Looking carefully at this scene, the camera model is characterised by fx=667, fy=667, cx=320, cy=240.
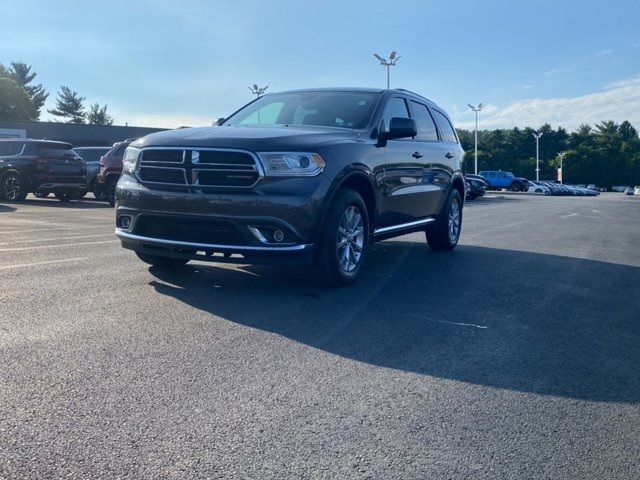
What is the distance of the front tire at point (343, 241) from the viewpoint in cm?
581

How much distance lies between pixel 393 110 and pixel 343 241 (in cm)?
204

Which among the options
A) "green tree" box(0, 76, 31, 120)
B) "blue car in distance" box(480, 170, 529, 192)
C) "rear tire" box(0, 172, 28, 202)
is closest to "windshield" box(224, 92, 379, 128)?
"rear tire" box(0, 172, 28, 202)

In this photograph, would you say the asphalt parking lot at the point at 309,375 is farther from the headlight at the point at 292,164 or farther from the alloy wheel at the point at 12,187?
the alloy wheel at the point at 12,187

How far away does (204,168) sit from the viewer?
5555 millimetres

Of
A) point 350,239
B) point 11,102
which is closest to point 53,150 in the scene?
point 350,239

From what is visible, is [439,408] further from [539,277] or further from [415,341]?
[539,277]

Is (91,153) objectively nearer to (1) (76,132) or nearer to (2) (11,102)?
(1) (76,132)

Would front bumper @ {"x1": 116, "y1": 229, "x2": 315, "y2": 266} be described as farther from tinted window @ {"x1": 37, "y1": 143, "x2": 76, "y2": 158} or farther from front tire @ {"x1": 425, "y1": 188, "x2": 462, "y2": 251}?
tinted window @ {"x1": 37, "y1": 143, "x2": 76, "y2": 158}

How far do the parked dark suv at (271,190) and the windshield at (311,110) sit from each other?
2 centimetres

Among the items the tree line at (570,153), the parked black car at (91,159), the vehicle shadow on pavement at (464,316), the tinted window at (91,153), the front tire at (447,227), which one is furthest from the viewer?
the tree line at (570,153)

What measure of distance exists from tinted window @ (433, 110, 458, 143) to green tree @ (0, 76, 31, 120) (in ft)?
263

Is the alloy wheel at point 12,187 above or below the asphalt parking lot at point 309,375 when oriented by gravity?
above

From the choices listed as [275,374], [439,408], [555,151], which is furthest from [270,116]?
[555,151]

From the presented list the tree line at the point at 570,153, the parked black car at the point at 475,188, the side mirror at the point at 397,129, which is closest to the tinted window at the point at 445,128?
the side mirror at the point at 397,129
